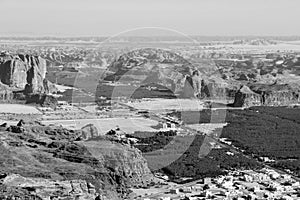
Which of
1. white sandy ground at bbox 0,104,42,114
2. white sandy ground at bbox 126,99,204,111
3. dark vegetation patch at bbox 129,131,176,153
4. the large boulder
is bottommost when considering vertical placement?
white sandy ground at bbox 126,99,204,111

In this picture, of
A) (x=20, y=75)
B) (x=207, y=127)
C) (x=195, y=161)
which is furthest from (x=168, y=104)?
(x=195, y=161)

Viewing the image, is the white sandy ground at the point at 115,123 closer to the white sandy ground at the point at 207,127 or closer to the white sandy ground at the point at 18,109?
the white sandy ground at the point at 207,127

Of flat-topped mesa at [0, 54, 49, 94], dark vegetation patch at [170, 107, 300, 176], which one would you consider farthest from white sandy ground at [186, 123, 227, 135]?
flat-topped mesa at [0, 54, 49, 94]

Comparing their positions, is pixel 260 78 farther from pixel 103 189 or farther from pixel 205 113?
pixel 103 189

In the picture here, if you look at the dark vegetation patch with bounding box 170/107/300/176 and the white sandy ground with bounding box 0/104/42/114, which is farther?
the white sandy ground with bounding box 0/104/42/114

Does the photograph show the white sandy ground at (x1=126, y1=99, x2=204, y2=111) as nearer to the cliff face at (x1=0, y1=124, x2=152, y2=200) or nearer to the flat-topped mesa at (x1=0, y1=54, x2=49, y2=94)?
the flat-topped mesa at (x1=0, y1=54, x2=49, y2=94)

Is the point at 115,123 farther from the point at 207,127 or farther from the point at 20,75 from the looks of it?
the point at 20,75

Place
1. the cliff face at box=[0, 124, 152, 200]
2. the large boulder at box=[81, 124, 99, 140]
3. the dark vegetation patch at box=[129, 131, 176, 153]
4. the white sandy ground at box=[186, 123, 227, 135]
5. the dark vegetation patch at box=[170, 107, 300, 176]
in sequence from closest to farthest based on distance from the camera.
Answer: the cliff face at box=[0, 124, 152, 200] < the large boulder at box=[81, 124, 99, 140] < the dark vegetation patch at box=[170, 107, 300, 176] < the dark vegetation patch at box=[129, 131, 176, 153] < the white sandy ground at box=[186, 123, 227, 135]

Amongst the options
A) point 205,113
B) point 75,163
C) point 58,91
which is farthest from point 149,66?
point 75,163
